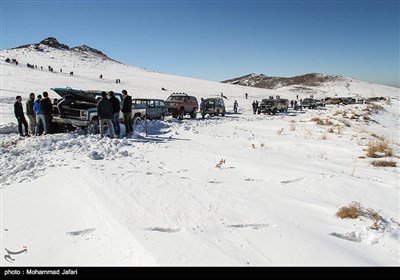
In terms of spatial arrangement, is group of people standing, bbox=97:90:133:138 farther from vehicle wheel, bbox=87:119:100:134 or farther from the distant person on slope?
the distant person on slope

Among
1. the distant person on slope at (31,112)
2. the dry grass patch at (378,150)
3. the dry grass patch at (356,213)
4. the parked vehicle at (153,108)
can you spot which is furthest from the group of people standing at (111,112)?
the dry grass patch at (356,213)

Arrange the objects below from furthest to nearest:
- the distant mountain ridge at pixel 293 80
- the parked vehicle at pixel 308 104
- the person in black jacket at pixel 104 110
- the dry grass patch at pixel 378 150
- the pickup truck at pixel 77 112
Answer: the distant mountain ridge at pixel 293 80 < the parked vehicle at pixel 308 104 < the pickup truck at pixel 77 112 < the person in black jacket at pixel 104 110 < the dry grass patch at pixel 378 150

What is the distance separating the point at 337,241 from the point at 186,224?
203 centimetres

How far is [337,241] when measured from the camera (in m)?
4.41

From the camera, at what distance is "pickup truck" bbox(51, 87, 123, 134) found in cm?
1224

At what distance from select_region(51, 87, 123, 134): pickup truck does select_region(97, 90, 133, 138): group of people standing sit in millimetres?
591

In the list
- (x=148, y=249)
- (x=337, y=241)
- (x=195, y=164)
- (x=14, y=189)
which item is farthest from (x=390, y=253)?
(x=14, y=189)

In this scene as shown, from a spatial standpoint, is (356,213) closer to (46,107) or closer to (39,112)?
(46,107)

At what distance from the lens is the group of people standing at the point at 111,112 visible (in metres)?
11.4

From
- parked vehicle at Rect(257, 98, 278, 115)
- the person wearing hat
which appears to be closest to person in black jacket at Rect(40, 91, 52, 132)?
the person wearing hat

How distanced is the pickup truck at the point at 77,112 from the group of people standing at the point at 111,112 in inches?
23.2

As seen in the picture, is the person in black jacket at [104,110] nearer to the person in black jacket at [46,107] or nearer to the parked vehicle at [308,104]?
the person in black jacket at [46,107]

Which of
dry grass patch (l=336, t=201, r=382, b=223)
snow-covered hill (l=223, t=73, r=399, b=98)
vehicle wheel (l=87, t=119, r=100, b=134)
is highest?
snow-covered hill (l=223, t=73, r=399, b=98)

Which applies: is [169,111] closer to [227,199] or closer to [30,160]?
[30,160]
